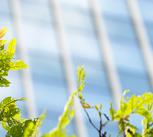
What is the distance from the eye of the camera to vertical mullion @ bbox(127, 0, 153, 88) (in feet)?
82.3

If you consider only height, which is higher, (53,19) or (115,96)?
(53,19)

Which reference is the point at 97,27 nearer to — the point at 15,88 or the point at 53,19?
the point at 53,19

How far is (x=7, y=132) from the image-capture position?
5.64 ft

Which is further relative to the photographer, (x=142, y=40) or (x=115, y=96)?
(x=142, y=40)

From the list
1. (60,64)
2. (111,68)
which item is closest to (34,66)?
(60,64)

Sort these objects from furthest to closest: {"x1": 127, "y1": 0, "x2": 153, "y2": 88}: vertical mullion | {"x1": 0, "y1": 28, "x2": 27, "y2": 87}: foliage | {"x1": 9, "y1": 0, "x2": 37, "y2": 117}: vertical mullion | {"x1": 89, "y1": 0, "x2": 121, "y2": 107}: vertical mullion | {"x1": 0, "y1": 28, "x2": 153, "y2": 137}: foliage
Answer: {"x1": 127, "y1": 0, "x2": 153, "y2": 88}: vertical mullion < {"x1": 89, "y1": 0, "x2": 121, "y2": 107}: vertical mullion < {"x1": 9, "y1": 0, "x2": 37, "y2": 117}: vertical mullion < {"x1": 0, "y1": 28, "x2": 27, "y2": 87}: foliage < {"x1": 0, "y1": 28, "x2": 153, "y2": 137}: foliage

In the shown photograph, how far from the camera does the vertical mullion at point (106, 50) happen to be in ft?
78.1

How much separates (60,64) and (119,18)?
4.13 metres

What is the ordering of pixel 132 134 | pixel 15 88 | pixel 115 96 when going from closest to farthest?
pixel 132 134 → pixel 15 88 → pixel 115 96

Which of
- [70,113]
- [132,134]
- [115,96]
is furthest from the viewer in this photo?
[115,96]

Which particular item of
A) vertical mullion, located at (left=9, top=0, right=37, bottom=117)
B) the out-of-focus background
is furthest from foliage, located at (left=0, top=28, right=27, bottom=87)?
the out-of-focus background

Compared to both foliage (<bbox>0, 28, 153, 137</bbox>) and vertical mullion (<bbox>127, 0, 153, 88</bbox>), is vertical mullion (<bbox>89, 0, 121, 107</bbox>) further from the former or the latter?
foliage (<bbox>0, 28, 153, 137</bbox>)

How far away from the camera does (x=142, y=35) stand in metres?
25.6

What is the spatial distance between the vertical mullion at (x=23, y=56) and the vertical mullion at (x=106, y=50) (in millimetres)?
3460
